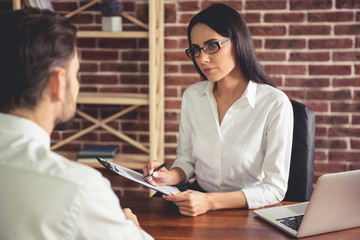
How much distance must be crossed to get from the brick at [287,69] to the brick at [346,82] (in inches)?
7.8

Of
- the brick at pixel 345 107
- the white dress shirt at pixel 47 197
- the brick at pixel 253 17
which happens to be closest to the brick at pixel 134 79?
the brick at pixel 253 17

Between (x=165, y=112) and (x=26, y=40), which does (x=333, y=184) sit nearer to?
(x=26, y=40)

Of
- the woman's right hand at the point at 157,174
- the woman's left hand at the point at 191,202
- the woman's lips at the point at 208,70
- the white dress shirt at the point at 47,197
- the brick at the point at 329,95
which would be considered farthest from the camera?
the brick at the point at 329,95

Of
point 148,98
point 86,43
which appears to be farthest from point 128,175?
point 86,43

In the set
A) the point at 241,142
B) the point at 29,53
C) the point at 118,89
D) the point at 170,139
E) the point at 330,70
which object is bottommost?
the point at 170,139

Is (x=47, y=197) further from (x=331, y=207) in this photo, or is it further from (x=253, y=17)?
(x=253, y=17)

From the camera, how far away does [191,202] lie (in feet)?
4.06

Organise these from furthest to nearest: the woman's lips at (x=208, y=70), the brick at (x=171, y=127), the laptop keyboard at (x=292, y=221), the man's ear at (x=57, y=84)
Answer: the brick at (x=171, y=127)
the woman's lips at (x=208, y=70)
the laptop keyboard at (x=292, y=221)
the man's ear at (x=57, y=84)

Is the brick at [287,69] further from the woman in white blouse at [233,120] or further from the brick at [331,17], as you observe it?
the woman in white blouse at [233,120]

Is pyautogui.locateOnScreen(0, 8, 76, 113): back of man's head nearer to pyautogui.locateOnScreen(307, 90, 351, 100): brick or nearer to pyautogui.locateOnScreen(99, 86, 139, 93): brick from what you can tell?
pyautogui.locateOnScreen(99, 86, 139, 93): brick

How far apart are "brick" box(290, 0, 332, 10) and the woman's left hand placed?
60.0 inches

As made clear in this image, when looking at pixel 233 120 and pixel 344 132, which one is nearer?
pixel 233 120

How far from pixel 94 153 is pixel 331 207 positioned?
5.76ft

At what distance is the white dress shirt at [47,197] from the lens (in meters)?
0.72
